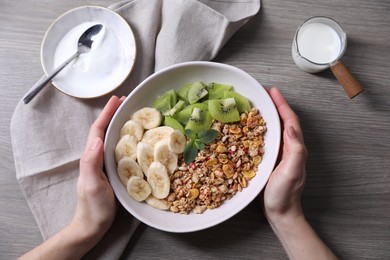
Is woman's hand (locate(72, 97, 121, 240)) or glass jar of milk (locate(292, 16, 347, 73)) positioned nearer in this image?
woman's hand (locate(72, 97, 121, 240))

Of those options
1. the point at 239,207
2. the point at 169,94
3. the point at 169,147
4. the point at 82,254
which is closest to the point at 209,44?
the point at 169,94

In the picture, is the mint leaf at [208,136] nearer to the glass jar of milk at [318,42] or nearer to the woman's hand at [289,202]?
the woman's hand at [289,202]

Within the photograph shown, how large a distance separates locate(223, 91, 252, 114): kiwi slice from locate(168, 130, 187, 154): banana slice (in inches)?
5.9

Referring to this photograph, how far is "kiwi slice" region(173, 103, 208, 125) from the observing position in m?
0.85

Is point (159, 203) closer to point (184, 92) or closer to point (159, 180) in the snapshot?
point (159, 180)

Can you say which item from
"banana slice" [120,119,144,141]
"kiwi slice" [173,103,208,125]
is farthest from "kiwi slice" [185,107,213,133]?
"banana slice" [120,119,144,141]

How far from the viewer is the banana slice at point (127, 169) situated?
2.71 ft

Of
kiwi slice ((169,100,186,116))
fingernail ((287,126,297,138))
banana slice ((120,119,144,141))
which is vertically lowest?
banana slice ((120,119,144,141))

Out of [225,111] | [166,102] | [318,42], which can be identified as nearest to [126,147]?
[166,102]

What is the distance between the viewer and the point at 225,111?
0.84 m

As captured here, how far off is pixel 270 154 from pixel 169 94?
283mm

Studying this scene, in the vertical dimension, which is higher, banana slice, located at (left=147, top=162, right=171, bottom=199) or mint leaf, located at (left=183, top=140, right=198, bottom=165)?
mint leaf, located at (left=183, top=140, right=198, bottom=165)

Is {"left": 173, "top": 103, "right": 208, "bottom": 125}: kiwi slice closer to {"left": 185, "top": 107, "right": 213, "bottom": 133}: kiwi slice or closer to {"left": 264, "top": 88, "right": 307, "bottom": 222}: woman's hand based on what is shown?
{"left": 185, "top": 107, "right": 213, "bottom": 133}: kiwi slice

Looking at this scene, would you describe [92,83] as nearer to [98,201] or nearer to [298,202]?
[98,201]
